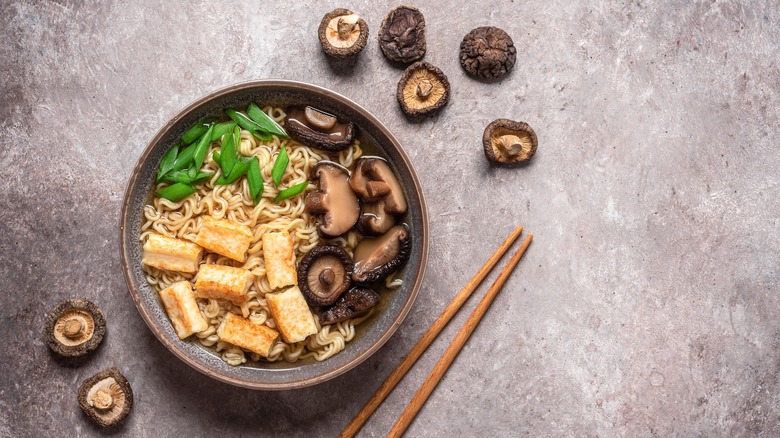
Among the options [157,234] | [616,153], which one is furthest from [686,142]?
[157,234]

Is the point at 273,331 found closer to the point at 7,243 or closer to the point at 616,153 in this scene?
the point at 7,243

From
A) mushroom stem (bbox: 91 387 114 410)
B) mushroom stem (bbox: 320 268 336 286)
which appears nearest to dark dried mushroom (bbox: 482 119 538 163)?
mushroom stem (bbox: 320 268 336 286)

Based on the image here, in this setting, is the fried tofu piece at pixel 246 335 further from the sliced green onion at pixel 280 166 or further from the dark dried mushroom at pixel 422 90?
the dark dried mushroom at pixel 422 90

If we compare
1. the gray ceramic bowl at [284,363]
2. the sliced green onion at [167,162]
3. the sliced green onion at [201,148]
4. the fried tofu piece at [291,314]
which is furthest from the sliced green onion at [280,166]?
the fried tofu piece at [291,314]

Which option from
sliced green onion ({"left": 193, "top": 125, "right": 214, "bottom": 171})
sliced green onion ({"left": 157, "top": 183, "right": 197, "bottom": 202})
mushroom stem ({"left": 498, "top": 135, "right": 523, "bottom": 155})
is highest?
mushroom stem ({"left": 498, "top": 135, "right": 523, "bottom": 155})

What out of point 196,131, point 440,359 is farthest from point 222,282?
point 440,359

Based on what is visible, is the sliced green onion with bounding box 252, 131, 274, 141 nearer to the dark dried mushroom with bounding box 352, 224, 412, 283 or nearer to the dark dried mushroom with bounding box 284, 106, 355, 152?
the dark dried mushroom with bounding box 284, 106, 355, 152
